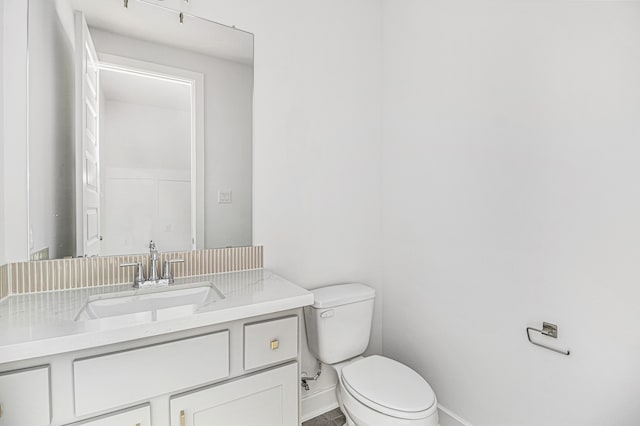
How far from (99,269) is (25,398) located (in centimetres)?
55

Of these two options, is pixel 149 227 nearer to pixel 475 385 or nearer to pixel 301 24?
pixel 301 24

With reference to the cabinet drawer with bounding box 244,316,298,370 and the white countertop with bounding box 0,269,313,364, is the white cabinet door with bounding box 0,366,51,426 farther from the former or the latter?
the cabinet drawer with bounding box 244,316,298,370

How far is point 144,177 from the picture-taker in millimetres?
1394

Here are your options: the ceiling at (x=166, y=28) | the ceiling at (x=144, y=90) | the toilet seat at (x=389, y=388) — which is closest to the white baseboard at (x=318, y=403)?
the toilet seat at (x=389, y=388)

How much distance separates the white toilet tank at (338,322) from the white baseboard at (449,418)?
0.50 m

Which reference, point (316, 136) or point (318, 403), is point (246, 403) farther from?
point (316, 136)

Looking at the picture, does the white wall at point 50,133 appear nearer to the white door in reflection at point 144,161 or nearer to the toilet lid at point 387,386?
the white door in reflection at point 144,161

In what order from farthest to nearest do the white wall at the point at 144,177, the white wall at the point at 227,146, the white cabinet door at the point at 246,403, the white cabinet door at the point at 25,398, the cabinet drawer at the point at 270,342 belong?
the white wall at the point at 227,146 < the white wall at the point at 144,177 < the cabinet drawer at the point at 270,342 < the white cabinet door at the point at 246,403 < the white cabinet door at the point at 25,398

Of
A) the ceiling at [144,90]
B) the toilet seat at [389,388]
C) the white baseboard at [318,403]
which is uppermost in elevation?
the ceiling at [144,90]

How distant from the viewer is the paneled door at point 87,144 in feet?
4.14

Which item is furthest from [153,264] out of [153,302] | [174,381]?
[174,381]

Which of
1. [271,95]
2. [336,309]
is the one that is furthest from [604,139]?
[271,95]

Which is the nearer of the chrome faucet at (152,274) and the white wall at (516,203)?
the white wall at (516,203)

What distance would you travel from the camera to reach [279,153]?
5.48ft
